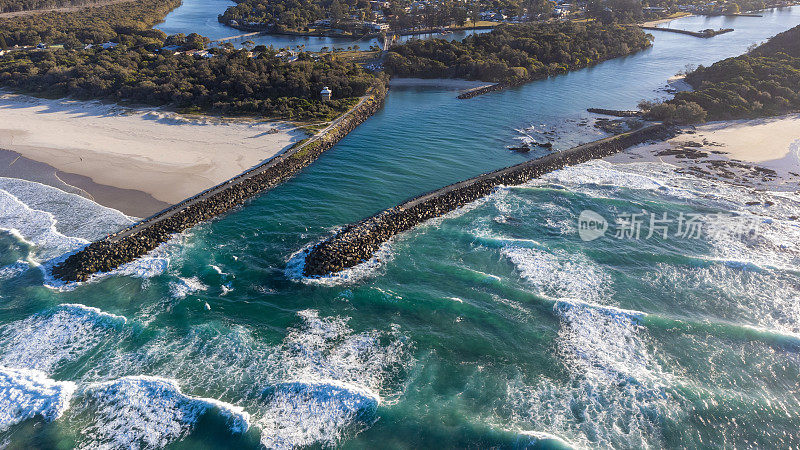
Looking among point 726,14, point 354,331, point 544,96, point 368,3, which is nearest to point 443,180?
point 354,331

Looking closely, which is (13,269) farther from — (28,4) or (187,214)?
(28,4)

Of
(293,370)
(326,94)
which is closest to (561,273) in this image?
(293,370)

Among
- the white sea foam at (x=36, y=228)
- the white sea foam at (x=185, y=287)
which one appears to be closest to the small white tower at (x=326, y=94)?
the white sea foam at (x=36, y=228)

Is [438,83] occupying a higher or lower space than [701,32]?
lower

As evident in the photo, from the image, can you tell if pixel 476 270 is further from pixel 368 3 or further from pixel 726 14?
pixel 726 14

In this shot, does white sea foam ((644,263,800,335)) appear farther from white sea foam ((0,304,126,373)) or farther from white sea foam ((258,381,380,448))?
white sea foam ((0,304,126,373))

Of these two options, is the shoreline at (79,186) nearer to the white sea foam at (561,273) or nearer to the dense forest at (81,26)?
the white sea foam at (561,273)

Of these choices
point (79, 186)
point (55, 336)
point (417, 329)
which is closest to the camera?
point (55, 336)
